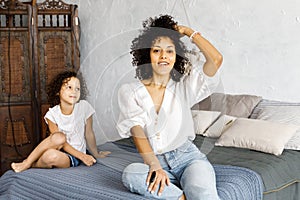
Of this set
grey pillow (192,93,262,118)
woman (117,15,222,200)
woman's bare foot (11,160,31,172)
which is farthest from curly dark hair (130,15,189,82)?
grey pillow (192,93,262,118)

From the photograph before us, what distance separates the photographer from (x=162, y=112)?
174 cm

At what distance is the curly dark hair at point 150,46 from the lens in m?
1.68

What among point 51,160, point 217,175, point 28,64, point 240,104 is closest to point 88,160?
point 51,160

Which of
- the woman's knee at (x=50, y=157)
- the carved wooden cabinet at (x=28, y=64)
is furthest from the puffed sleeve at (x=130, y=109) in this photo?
the carved wooden cabinet at (x=28, y=64)

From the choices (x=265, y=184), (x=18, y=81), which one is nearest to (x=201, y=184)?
(x=265, y=184)

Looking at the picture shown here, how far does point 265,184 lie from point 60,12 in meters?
2.30

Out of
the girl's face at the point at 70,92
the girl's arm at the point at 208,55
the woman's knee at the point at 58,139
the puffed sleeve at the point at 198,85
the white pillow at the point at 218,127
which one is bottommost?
the woman's knee at the point at 58,139

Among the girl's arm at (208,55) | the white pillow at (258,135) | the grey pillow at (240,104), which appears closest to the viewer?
the girl's arm at (208,55)

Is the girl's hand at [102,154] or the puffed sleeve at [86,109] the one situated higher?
the puffed sleeve at [86,109]

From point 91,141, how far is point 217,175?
26.2 inches

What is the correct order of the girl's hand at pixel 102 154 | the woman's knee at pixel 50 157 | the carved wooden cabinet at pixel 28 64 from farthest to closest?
the carved wooden cabinet at pixel 28 64 → the woman's knee at pixel 50 157 → the girl's hand at pixel 102 154

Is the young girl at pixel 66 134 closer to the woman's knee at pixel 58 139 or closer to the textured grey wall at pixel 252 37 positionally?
the woman's knee at pixel 58 139

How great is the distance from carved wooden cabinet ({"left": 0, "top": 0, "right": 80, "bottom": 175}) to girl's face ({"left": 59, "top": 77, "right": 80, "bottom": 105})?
1.25m

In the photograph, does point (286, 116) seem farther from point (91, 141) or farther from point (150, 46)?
point (150, 46)
